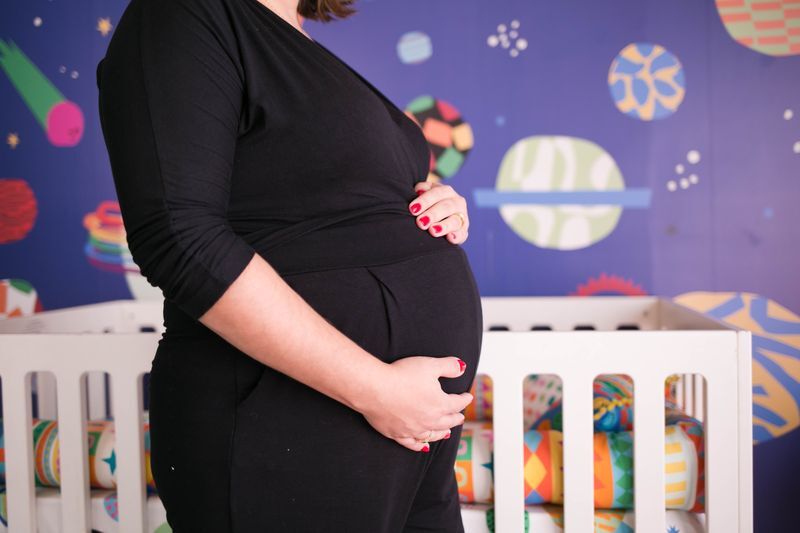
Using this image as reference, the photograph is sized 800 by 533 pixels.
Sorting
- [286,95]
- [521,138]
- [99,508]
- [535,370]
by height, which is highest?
[521,138]

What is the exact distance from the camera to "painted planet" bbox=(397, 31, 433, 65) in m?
1.85

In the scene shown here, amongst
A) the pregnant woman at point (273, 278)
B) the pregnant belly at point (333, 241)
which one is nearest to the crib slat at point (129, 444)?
the pregnant woman at point (273, 278)

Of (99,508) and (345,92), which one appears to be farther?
(99,508)

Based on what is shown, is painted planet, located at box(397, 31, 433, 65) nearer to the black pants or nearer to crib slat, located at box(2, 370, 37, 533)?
crib slat, located at box(2, 370, 37, 533)

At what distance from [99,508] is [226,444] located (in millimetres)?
736

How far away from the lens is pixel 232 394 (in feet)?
1.90

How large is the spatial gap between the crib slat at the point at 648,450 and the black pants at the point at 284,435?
0.50m

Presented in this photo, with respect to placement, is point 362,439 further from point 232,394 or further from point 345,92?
point 345,92

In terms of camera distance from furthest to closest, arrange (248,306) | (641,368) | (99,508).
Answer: (99,508), (641,368), (248,306)

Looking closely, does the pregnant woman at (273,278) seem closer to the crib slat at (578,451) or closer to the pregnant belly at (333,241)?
the pregnant belly at (333,241)

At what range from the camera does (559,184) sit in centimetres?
181

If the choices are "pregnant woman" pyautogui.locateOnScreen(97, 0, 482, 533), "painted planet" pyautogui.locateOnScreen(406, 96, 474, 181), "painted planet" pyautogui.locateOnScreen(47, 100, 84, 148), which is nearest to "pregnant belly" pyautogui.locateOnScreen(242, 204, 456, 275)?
"pregnant woman" pyautogui.locateOnScreen(97, 0, 482, 533)

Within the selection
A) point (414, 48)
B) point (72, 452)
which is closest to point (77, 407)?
point (72, 452)

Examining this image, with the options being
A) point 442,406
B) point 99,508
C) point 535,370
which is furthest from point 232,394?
point 99,508
